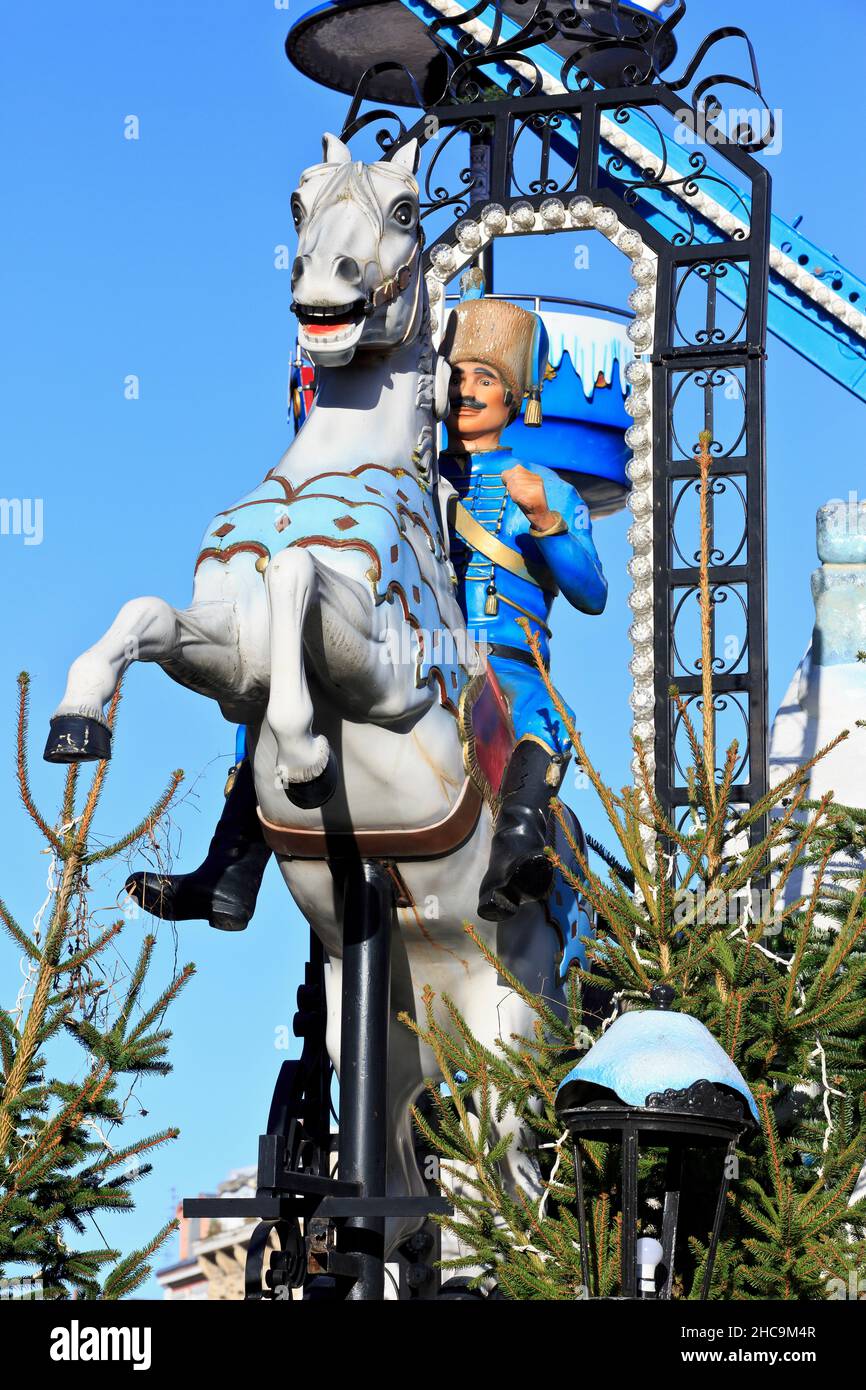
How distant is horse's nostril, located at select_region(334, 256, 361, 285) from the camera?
6516 mm

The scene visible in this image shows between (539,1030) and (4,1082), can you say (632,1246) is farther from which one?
(4,1082)

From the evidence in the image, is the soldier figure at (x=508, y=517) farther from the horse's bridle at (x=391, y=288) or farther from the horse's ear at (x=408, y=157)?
the horse's bridle at (x=391, y=288)

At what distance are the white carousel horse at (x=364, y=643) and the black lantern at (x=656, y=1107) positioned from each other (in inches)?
35.4

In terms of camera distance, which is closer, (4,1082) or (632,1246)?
(632,1246)

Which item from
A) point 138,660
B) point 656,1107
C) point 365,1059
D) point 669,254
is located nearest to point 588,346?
point 669,254

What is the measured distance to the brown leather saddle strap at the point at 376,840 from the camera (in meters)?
6.58

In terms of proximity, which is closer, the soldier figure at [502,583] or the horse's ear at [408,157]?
the soldier figure at [502,583]

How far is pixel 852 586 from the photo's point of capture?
32.0 feet

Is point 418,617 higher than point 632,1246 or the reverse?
higher

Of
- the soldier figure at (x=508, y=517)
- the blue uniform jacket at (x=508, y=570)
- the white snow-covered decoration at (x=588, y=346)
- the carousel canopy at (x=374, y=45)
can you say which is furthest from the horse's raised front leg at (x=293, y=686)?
the carousel canopy at (x=374, y=45)

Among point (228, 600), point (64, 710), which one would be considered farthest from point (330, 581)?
point (64, 710)

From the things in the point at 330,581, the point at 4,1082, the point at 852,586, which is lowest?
the point at 4,1082
